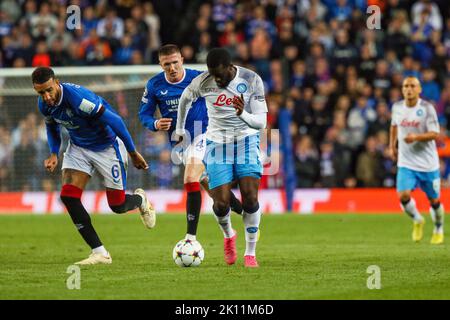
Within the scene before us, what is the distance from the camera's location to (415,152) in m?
→ 16.9

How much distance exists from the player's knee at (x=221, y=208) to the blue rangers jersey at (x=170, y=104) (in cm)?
130

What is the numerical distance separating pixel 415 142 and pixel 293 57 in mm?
9303

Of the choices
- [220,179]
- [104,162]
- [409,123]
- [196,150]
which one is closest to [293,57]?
[409,123]

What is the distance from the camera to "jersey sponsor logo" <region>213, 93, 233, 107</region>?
11758 mm

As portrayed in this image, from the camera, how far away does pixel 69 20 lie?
25562mm

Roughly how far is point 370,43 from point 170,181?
6527 millimetres

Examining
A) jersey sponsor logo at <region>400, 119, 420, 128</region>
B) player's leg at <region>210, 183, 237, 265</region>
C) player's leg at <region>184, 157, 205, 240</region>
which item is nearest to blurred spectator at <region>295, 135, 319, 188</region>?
jersey sponsor logo at <region>400, 119, 420, 128</region>

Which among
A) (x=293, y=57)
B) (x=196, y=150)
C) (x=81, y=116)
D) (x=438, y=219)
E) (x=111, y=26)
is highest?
(x=111, y=26)

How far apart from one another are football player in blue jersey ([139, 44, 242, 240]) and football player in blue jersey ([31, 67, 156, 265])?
60cm

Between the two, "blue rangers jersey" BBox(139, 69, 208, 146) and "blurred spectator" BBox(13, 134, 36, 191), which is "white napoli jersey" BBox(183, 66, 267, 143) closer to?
"blue rangers jersey" BBox(139, 69, 208, 146)

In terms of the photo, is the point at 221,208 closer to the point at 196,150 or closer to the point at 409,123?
the point at 196,150

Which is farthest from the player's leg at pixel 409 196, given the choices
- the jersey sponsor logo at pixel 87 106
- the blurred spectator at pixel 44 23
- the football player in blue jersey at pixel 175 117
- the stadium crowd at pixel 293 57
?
the blurred spectator at pixel 44 23
